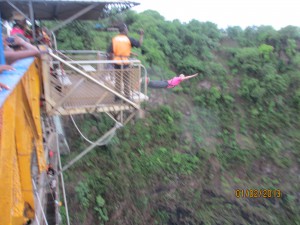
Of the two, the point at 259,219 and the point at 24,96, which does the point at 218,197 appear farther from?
the point at 24,96

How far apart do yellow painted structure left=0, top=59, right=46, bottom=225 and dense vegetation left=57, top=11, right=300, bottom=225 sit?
495 centimetres

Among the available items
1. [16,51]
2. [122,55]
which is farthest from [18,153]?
[122,55]

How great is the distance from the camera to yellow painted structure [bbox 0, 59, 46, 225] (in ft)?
4.72

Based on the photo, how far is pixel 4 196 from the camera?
146 centimetres

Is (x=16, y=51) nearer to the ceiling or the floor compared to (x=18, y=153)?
nearer to the ceiling

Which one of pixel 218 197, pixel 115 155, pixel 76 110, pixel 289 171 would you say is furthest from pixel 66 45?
pixel 289 171

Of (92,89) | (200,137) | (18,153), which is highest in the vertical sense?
(18,153)

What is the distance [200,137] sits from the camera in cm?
1015

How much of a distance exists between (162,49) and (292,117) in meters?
5.81

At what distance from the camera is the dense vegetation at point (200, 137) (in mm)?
8062

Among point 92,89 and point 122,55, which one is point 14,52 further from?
point 122,55
